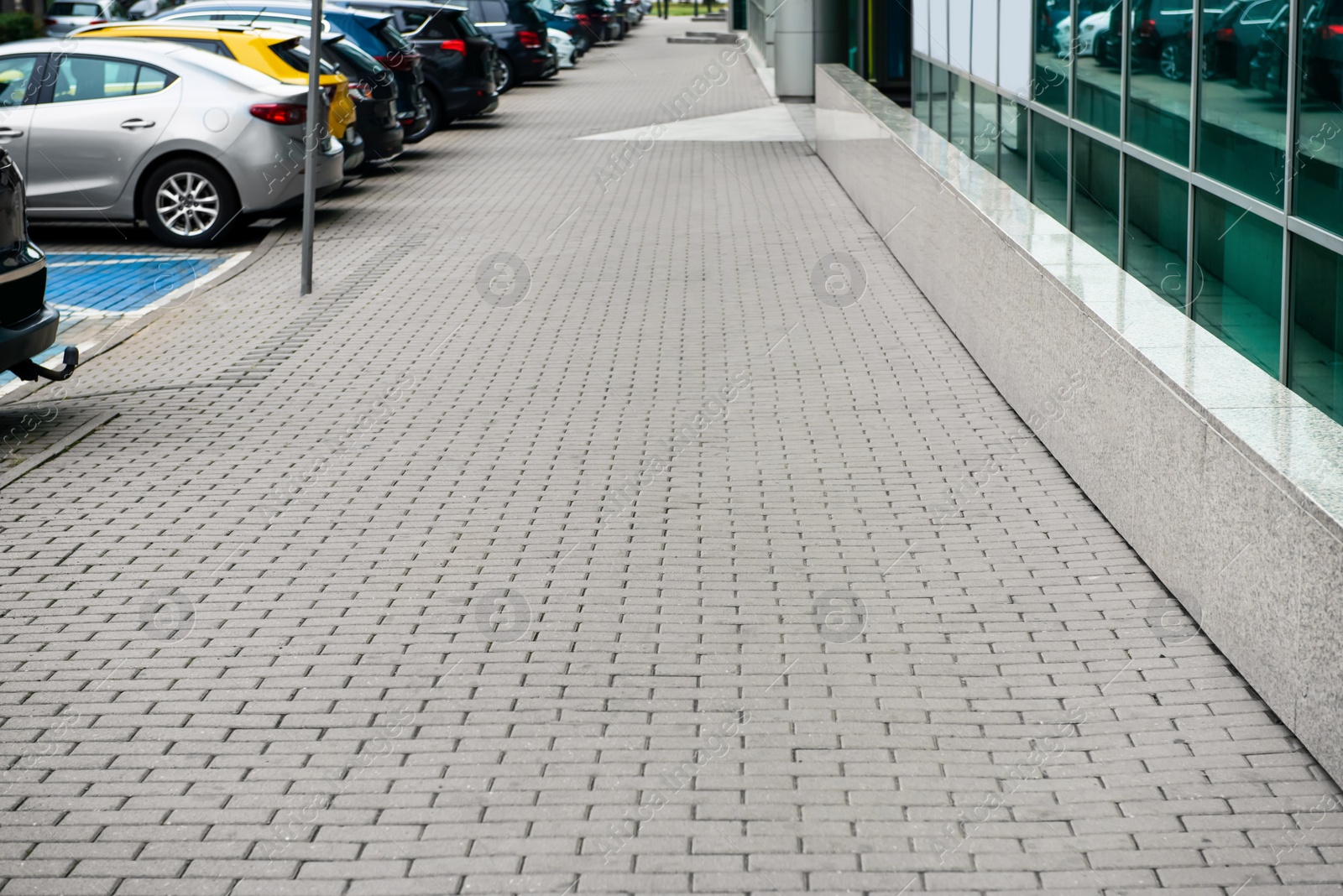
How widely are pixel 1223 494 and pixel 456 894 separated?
2845 millimetres

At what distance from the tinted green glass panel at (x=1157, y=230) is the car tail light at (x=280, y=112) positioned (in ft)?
29.5

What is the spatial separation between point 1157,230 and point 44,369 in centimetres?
582

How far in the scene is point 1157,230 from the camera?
798cm

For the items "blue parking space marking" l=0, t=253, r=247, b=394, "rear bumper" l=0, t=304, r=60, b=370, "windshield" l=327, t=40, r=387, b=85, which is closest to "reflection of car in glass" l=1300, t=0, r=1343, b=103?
"rear bumper" l=0, t=304, r=60, b=370

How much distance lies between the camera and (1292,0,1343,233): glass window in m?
5.75

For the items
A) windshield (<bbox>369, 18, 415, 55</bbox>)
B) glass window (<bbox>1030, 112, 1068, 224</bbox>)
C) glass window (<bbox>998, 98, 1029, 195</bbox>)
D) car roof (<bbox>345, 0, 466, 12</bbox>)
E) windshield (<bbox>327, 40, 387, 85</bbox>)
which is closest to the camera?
glass window (<bbox>1030, 112, 1068, 224</bbox>)

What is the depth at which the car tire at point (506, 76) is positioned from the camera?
34.3 m

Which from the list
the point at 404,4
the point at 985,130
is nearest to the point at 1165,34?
the point at 985,130

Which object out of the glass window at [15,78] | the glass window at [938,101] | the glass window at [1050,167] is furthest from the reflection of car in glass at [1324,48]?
the glass window at [15,78]

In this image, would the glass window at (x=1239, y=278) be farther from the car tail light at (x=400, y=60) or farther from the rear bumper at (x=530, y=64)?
the rear bumper at (x=530, y=64)

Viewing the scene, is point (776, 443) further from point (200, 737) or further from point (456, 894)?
point (456, 894)

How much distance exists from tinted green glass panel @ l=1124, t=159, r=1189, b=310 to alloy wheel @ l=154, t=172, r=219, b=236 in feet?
31.1

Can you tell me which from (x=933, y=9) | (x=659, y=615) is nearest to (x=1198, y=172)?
(x=659, y=615)

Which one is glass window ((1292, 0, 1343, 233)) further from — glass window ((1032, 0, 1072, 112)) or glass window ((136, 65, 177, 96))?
glass window ((136, 65, 177, 96))
